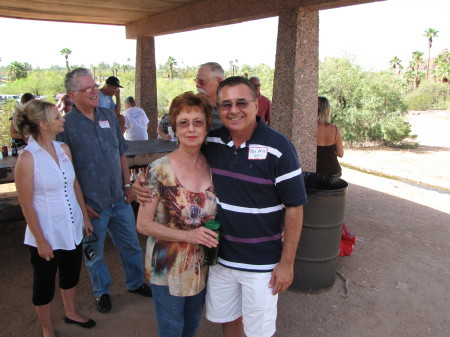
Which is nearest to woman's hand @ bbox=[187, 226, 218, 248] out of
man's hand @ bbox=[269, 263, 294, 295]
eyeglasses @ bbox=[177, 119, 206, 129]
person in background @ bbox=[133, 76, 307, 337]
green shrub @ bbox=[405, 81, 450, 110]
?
person in background @ bbox=[133, 76, 307, 337]

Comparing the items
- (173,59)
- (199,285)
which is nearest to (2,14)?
(199,285)

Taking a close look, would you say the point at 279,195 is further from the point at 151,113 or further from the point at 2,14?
the point at 2,14

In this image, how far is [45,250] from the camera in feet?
8.33

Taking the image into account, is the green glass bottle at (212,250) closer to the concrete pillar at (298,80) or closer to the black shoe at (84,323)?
the black shoe at (84,323)

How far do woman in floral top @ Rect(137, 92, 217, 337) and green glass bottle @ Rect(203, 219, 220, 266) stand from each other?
0.03 metres

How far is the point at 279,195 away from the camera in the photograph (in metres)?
2.00

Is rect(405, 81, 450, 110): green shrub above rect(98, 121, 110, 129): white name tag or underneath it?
above

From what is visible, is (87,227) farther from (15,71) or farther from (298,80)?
(15,71)

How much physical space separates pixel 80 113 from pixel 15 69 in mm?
55798

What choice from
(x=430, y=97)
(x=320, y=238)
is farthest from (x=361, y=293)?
(x=430, y=97)

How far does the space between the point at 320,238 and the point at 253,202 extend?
1935 millimetres

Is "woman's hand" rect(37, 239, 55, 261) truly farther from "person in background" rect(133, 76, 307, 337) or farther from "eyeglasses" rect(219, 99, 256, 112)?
"eyeglasses" rect(219, 99, 256, 112)

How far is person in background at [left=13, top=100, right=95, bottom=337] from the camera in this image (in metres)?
2.48

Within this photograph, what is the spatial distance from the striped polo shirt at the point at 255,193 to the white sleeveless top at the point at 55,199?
4.02ft
